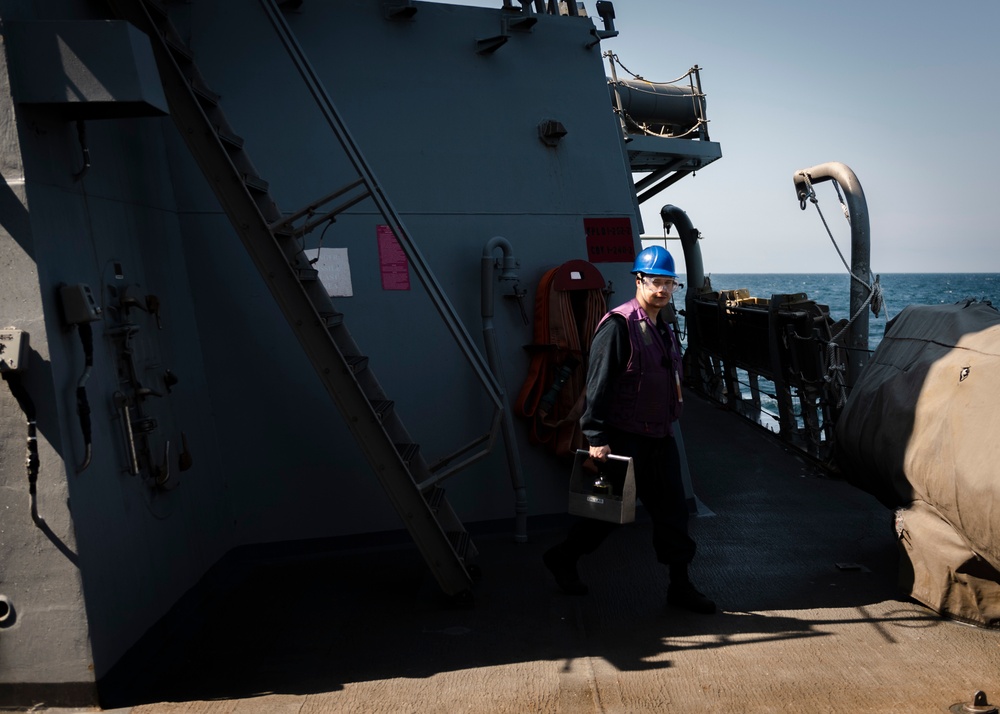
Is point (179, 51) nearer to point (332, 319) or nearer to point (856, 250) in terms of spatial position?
point (332, 319)

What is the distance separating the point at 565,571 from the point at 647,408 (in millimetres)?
1117

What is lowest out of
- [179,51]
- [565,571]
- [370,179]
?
[565,571]

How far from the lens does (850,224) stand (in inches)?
344

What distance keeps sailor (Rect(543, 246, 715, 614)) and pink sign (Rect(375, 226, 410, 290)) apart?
2.03 metres

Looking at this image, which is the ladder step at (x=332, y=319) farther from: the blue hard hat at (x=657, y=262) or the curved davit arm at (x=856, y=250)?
the curved davit arm at (x=856, y=250)

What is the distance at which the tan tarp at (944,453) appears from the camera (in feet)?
13.7

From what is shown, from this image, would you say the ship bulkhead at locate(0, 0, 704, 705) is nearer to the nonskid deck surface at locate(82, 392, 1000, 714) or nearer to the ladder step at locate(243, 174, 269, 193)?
the ladder step at locate(243, 174, 269, 193)

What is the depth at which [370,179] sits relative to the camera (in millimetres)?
5160

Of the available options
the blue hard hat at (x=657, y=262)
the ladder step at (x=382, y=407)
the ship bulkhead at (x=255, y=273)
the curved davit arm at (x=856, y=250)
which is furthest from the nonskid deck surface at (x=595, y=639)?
the curved davit arm at (x=856, y=250)

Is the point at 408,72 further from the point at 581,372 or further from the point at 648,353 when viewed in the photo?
the point at 648,353

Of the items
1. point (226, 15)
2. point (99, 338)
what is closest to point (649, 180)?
point (226, 15)

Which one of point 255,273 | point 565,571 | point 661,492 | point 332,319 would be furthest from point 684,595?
point 255,273

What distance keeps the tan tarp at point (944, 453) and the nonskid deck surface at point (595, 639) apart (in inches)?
9.2

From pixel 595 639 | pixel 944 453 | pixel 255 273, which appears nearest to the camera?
pixel 944 453
